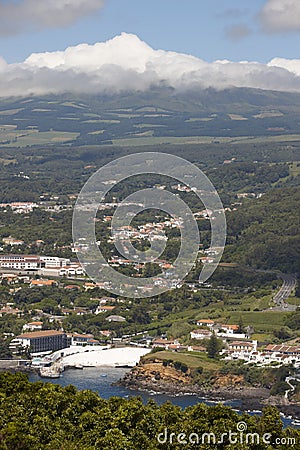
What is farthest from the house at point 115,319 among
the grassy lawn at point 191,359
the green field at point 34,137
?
the green field at point 34,137

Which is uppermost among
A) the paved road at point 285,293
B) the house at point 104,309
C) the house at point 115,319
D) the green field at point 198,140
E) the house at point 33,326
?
the green field at point 198,140

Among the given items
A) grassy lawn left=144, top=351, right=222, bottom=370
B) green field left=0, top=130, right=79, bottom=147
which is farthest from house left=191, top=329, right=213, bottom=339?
green field left=0, top=130, right=79, bottom=147

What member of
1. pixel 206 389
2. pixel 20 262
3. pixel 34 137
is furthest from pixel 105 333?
pixel 34 137

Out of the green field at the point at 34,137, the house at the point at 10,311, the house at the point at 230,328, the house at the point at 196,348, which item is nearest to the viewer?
the house at the point at 196,348

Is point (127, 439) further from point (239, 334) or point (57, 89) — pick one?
point (57, 89)

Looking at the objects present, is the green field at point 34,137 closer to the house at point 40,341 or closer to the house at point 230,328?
the house at point 40,341

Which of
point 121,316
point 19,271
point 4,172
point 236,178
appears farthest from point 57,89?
point 121,316

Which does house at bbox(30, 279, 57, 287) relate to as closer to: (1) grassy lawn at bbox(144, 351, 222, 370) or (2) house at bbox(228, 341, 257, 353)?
(1) grassy lawn at bbox(144, 351, 222, 370)
